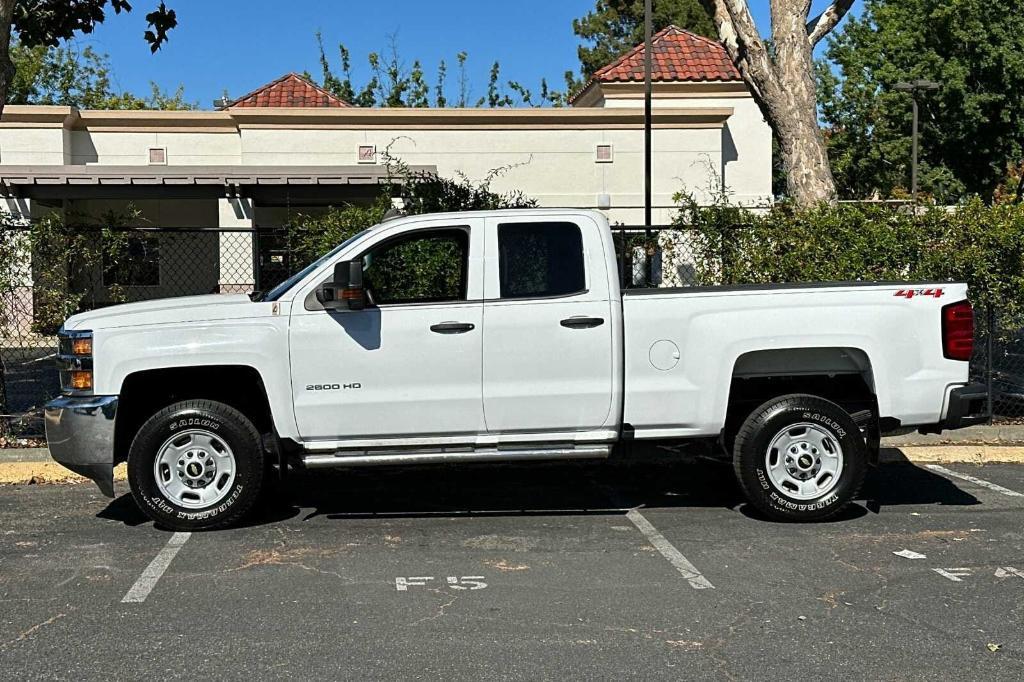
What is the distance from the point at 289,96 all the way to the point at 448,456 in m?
26.3

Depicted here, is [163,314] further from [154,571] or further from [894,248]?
[894,248]

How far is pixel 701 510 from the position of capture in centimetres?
797

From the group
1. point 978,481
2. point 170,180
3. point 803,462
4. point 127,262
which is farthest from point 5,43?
point 170,180

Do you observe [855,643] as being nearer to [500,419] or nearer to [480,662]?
[480,662]

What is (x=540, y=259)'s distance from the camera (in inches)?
293

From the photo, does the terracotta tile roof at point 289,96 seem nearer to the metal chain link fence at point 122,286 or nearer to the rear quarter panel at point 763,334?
the metal chain link fence at point 122,286

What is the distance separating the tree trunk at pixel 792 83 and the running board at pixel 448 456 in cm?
605

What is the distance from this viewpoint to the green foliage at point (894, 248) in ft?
34.4

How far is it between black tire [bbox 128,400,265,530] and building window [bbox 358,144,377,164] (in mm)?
18800

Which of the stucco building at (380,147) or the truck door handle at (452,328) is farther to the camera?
the stucco building at (380,147)

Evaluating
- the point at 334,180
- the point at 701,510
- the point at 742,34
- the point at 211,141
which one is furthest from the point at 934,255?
the point at 211,141

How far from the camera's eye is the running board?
23.8 ft

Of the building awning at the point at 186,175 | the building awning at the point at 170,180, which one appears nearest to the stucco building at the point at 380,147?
the building awning at the point at 170,180

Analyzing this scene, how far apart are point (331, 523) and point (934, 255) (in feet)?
20.8
